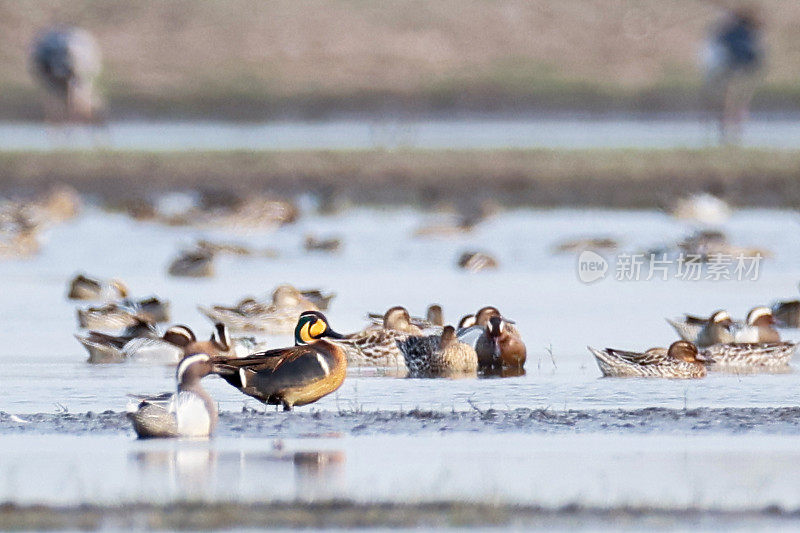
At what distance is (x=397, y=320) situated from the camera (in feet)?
37.6

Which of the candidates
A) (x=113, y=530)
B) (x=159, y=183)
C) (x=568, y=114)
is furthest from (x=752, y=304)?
(x=568, y=114)

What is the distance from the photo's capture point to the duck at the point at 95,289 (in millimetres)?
14203

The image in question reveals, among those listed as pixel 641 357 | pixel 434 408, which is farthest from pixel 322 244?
pixel 434 408

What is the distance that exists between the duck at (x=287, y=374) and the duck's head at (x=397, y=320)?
7.28 feet

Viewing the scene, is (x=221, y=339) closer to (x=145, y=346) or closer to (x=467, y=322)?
(x=145, y=346)

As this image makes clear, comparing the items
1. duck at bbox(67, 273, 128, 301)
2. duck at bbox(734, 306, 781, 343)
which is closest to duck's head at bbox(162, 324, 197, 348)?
duck at bbox(67, 273, 128, 301)

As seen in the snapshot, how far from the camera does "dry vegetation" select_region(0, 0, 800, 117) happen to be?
4003 cm

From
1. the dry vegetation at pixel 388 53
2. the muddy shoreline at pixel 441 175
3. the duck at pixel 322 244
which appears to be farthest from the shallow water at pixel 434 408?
the dry vegetation at pixel 388 53

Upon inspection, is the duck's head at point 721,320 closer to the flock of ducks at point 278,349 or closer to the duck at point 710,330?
the duck at point 710,330

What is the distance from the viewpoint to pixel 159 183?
88.5 ft

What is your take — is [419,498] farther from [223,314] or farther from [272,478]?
[223,314]

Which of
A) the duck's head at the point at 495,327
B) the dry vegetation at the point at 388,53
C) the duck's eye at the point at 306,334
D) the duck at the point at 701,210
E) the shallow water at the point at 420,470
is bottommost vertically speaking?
the shallow water at the point at 420,470

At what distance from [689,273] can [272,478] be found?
9713 millimetres

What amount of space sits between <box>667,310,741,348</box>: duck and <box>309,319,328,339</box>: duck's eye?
334 centimetres
